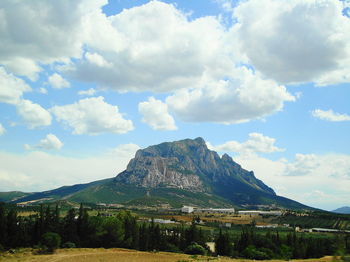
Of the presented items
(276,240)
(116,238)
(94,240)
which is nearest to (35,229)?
(94,240)

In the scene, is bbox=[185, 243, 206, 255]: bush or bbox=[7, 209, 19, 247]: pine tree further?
bbox=[185, 243, 206, 255]: bush

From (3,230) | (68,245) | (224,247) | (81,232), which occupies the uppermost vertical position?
(3,230)

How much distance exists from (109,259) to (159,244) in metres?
41.8

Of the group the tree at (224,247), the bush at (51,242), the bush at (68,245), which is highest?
the bush at (51,242)

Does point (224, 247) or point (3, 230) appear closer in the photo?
point (3, 230)

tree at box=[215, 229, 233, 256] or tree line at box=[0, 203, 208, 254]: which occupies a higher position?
tree line at box=[0, 203, 208, 254]

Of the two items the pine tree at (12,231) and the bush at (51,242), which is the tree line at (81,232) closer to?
the pine tree at (12,231)

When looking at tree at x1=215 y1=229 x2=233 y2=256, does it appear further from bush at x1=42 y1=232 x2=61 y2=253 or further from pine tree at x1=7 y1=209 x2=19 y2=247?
pine tree at x1=7 y1=209 x2=19 y2=247

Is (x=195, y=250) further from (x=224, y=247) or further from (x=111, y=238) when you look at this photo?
(x=111, y=238)

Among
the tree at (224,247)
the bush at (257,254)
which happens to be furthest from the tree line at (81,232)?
the bush at (257,254)

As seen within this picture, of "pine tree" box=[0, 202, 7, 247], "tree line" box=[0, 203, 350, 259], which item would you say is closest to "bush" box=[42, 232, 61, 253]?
"tree line" box=[0, 203, 350, 259]

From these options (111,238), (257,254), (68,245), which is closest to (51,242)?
(68,245)

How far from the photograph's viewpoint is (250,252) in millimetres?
89250

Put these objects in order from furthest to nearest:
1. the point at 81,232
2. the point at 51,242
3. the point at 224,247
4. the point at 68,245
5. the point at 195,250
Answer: the point at 224,247
the point at 195,250
the point at 81,232
the point at 68,245
the point at 51,242
